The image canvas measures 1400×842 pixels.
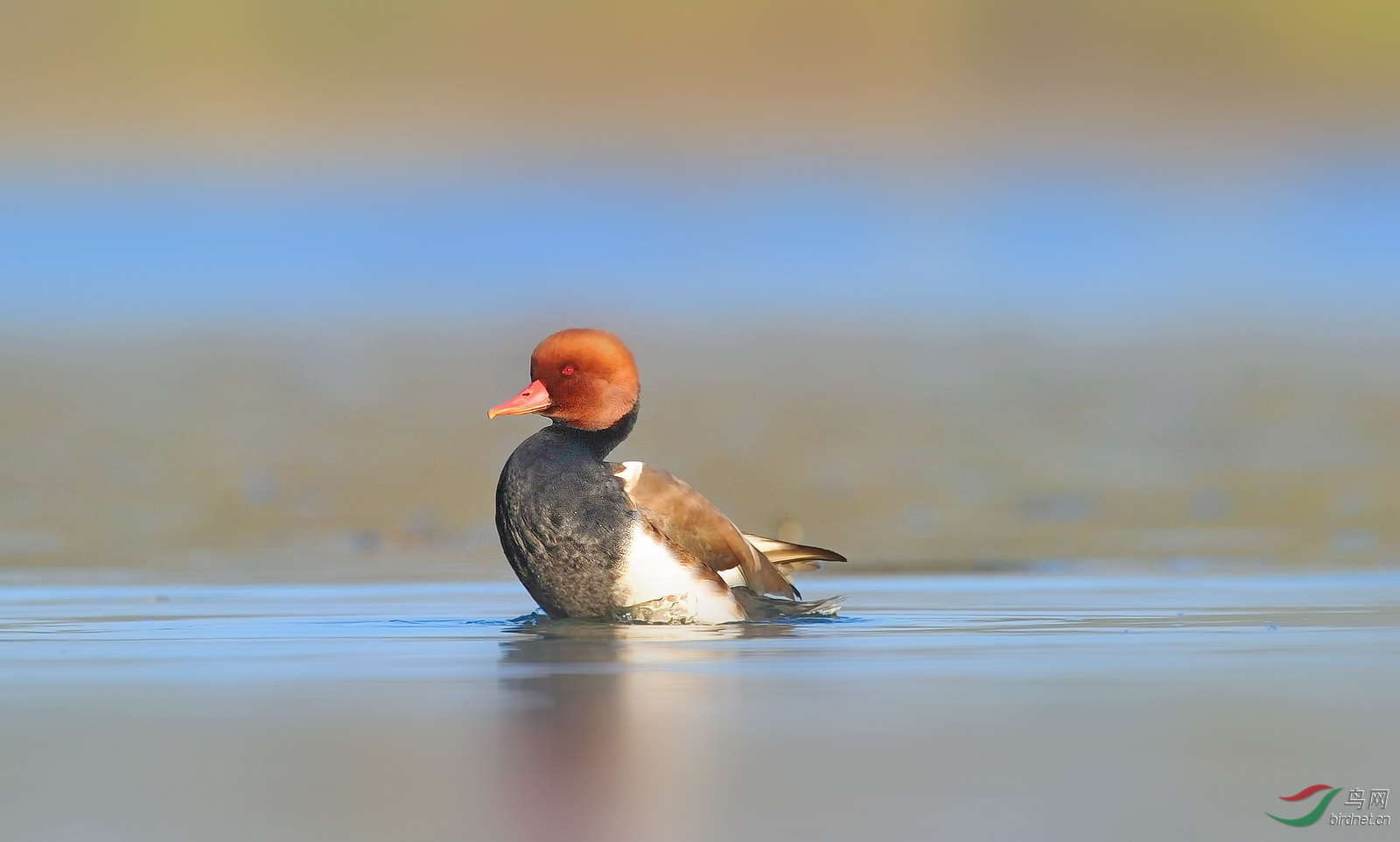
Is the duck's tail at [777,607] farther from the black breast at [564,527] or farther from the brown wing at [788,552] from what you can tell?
the black breast at [564,527]

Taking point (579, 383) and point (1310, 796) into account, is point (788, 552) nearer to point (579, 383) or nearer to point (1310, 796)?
point (579, 383)

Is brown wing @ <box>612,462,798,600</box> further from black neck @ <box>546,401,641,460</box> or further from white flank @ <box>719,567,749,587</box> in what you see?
black neck @ <box>546,401,641,460</box>

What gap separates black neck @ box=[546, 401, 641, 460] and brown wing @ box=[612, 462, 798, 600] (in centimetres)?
12

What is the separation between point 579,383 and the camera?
899cm

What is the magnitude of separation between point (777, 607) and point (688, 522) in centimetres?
48

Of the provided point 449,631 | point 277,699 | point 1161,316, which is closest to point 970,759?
point 277,699

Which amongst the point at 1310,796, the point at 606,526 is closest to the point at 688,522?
the point at 606,526

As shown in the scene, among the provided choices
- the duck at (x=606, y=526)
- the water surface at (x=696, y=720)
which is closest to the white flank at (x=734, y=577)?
the duck at (x=606, y=526)

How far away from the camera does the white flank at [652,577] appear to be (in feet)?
27.8

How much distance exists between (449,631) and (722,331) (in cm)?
1593

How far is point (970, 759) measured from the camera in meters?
5.62

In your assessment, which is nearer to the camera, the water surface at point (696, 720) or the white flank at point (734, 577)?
the water surface at point (696, 720)

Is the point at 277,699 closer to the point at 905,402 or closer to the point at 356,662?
the point at 356,662

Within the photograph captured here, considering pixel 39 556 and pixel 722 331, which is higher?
pixel 722 331
